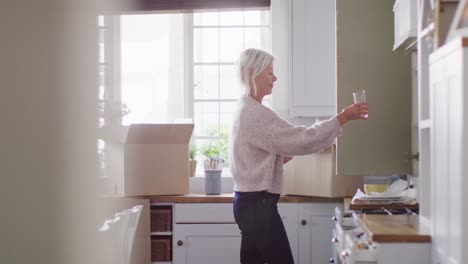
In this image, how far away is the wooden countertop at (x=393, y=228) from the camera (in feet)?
7.82

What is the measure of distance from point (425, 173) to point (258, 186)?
89 cm

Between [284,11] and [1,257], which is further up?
[284,11]

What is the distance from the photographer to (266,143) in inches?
127

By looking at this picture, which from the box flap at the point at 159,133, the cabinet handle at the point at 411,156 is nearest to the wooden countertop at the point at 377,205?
the cabinet handle at the point at 411,156

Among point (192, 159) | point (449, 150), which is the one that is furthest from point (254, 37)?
point (449, 150)

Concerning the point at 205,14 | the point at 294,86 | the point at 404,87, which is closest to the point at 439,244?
the point at 404,87

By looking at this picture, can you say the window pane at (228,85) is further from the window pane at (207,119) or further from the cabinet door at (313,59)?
the cabinet door at (313,59)

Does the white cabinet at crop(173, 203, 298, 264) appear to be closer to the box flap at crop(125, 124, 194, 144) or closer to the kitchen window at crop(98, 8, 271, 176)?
the box flap at crop(125, 124, 194, 144)

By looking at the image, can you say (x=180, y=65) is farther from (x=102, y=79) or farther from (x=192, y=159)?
(x=192, y=159)

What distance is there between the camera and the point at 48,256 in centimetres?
363

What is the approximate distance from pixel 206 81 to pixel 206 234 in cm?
125

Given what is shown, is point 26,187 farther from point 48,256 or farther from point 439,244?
point 439,244

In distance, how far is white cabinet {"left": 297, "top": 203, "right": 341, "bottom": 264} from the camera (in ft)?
14.2

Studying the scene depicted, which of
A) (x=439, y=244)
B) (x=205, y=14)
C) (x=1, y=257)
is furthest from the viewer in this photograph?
(x=205, y=14)
